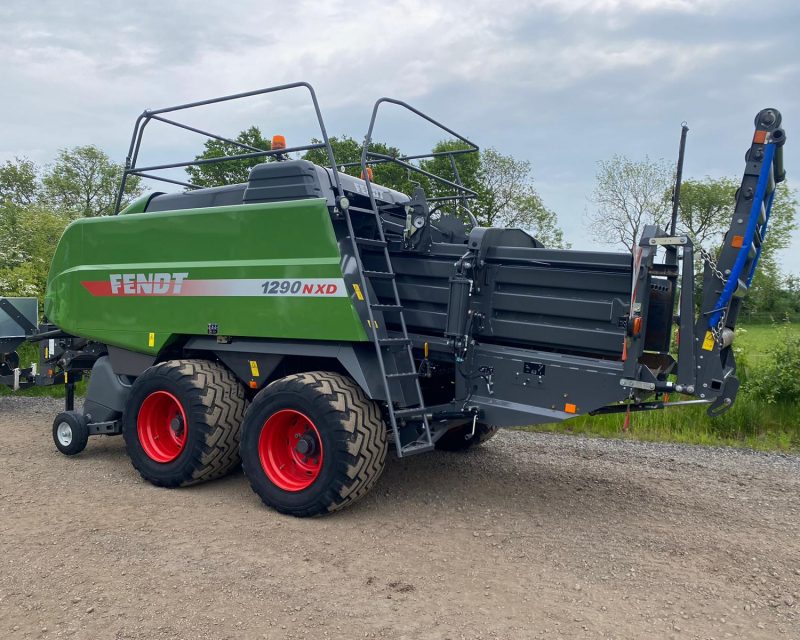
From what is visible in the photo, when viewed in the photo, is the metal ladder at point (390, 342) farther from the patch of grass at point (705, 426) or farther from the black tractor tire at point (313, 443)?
the patch of grass at point (705, 426)

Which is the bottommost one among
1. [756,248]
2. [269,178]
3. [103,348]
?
[103,348]

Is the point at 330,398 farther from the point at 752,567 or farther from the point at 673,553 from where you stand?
the point at 752,567

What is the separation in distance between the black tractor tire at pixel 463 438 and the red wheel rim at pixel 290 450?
6.14 ft

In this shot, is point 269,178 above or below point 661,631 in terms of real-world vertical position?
above

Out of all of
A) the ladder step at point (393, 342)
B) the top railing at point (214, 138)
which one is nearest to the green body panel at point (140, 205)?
the top railing at point (214, 138)

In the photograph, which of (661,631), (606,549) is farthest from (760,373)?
(661,631)

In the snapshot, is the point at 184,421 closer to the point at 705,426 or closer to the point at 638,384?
the point at 638,384

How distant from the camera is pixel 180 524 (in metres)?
4.80

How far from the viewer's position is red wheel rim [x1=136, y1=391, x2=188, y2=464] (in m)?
5.85

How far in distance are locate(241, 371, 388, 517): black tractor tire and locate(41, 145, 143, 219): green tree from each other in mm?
38969

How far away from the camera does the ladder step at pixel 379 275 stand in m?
5.08

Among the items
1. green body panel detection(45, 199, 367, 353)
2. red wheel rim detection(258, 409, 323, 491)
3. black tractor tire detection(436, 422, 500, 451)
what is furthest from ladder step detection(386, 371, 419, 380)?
black tractor tire detection(436, 422, 500, 451)

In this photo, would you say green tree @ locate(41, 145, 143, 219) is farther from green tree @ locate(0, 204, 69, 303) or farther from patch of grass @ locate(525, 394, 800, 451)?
patch of grass @ locate(525, 394, 800, 451)

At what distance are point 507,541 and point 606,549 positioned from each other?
62cm
